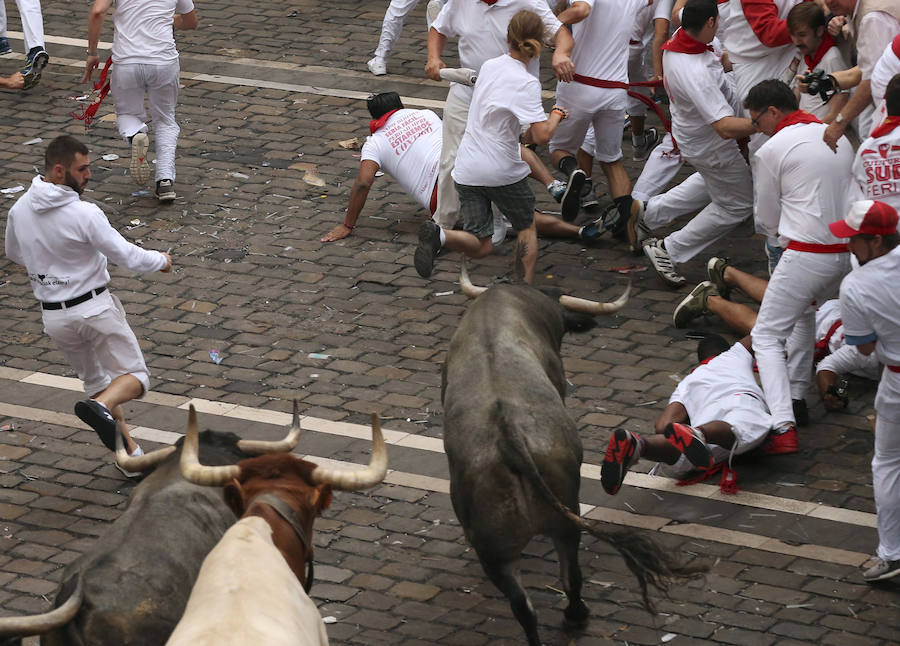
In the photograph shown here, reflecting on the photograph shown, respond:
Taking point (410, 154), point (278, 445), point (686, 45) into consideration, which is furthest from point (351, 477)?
point (410, 154)

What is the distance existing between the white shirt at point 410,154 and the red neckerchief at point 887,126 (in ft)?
15.5

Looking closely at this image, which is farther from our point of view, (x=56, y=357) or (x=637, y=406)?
(x=56, y=357)

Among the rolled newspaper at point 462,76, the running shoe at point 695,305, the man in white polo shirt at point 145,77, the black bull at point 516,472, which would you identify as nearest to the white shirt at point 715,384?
the running shoe at point 695,305

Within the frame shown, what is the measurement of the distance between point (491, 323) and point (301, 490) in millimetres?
2580

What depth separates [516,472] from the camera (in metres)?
7.38

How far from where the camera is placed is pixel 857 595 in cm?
813

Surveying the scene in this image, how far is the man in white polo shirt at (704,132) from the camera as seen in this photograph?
37.9 feet

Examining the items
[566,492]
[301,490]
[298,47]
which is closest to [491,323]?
[566,492]

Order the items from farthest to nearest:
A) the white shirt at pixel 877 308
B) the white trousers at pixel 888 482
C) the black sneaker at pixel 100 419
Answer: the black sneaker at pixel 100 419
the white trousers at pixel 888 482
the white shirt at pixel 877 308

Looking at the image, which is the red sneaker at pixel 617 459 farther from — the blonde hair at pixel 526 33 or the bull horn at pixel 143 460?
the blonde hair at pixel 526 33

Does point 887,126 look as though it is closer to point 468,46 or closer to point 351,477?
point 468,46

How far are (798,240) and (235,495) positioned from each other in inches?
206

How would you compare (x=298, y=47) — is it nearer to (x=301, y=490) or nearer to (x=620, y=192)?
(x=620, y=192)

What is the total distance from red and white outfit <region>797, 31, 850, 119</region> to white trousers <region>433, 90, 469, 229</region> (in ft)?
10.0
